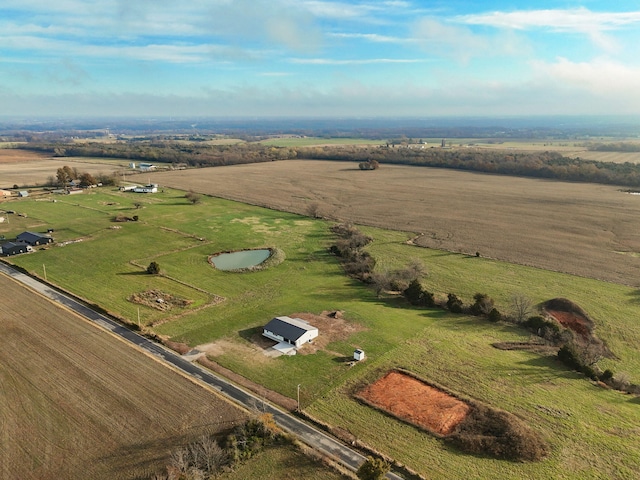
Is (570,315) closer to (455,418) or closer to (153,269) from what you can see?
(455,418)

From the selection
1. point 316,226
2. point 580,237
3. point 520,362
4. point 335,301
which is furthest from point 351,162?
point 520,362

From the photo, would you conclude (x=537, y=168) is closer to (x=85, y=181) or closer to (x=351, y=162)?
(x=351, y=162)

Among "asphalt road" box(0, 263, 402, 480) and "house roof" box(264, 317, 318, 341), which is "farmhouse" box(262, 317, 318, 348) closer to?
"house roof" box(264, 317, 318, 341)

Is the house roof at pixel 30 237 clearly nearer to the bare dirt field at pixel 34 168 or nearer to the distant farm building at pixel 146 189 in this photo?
the distant farm building at pixel 146 189

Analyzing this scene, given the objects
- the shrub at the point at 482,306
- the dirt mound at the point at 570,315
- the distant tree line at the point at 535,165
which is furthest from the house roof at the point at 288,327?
the distant tree line at the point at 535,165

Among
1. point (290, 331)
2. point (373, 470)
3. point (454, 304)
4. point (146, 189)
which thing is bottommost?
point (373, 470)

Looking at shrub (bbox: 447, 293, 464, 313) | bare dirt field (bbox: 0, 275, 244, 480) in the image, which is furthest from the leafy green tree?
shrub (bbox: 447, 293, 464, 313)

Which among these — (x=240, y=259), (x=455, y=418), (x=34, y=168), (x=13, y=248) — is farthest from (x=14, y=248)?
(x=34, y=168)
